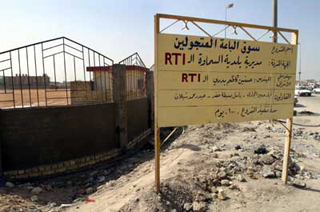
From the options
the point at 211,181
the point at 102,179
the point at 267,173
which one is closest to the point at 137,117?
the point at 102,179

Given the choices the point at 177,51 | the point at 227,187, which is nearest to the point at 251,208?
the point at 227,187

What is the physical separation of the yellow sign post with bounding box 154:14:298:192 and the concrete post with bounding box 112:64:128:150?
15.4 feet

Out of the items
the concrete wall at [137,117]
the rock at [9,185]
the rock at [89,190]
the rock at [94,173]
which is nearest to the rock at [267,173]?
the rock at [89,190]

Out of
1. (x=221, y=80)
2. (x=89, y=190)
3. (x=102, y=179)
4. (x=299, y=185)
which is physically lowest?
(x=102, y=179)

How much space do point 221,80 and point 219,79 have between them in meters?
0.04

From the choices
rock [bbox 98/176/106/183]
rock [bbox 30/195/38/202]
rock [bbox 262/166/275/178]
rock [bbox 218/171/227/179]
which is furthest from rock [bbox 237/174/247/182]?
rock [bbox 30/195/38/202]

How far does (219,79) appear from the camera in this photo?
3.56m

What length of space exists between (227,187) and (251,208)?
23.7 inches

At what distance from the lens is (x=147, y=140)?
10.2 meters

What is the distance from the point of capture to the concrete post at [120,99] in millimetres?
7719

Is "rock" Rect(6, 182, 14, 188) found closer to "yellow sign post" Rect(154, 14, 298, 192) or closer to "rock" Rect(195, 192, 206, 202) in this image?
"yellow sign post" Rect(154, 14, 298, 192)

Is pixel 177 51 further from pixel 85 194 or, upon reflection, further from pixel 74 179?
pixel 74 179

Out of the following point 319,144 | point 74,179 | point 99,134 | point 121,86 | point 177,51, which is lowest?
point 74,179

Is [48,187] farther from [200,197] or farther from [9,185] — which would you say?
[200,197]
